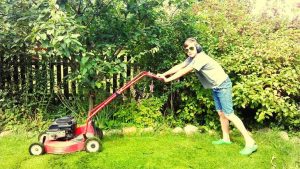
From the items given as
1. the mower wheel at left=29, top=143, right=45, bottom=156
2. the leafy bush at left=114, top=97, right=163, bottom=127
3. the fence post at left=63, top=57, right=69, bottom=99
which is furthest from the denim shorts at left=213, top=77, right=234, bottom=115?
the fence post at left=63, top=57, right=69, bottom=99

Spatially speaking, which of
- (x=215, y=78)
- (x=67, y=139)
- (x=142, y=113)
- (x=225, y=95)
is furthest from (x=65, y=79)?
(x=225, y=95)

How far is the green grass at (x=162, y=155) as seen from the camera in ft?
18.4

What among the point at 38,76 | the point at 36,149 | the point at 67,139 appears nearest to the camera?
the point at 36,149

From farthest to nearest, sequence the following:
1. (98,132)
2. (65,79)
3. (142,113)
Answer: (65,79) < (142,113) < (98,132)

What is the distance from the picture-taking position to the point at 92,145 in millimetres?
5898

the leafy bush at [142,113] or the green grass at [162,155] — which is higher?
the leafy bush at [142,113]

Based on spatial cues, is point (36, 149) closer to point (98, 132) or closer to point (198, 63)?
point (98, 132)

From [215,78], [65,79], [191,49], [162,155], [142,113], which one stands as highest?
[191,49]

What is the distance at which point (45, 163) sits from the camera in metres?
5.60

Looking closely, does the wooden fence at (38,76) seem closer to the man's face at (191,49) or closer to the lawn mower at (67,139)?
the lawn mower at (67,139)

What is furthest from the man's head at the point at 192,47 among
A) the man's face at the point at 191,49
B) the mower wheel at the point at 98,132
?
the mower wheel at the point at 98,132

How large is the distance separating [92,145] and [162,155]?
40.6 inches

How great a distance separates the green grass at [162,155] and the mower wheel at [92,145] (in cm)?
8

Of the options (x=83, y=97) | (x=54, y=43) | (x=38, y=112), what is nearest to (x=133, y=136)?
(x=83, y=97)
